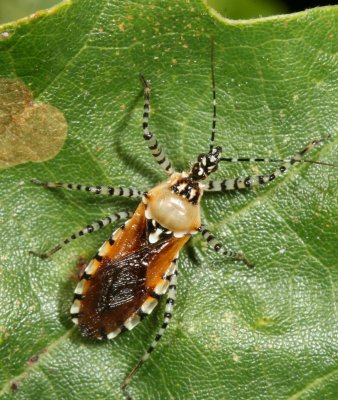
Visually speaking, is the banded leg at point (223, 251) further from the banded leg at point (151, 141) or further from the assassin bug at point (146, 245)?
the banded leg at point (151, 141)

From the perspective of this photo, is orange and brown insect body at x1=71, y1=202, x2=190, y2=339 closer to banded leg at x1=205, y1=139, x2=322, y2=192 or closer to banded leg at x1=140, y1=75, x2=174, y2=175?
banded leg at x1=140, y1=75, x2=174, y2=175

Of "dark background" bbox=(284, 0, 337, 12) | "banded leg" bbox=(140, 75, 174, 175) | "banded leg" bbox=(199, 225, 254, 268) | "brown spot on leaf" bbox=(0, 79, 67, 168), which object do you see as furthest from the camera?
"dark background" bbox=(284, 0, 337, 12)

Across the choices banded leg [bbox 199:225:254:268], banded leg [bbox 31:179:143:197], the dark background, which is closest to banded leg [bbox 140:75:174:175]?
banded leg [bbox 31:179:143:197]

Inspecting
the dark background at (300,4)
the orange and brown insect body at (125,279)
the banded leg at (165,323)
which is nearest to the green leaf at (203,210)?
the banded leg at (165,323)

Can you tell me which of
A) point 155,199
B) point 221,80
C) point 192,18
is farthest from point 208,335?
point 192,18

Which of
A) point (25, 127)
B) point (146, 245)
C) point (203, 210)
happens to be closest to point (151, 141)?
point (203, 210)

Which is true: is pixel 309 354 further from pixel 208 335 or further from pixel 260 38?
pixel 260 38
